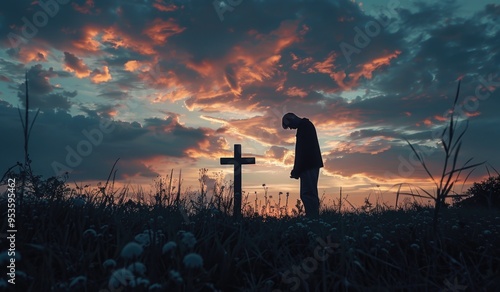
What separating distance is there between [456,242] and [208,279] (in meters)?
3.45

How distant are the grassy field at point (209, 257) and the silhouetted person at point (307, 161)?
6.87 meters

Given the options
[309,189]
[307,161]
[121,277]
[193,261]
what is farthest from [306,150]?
[121,277]

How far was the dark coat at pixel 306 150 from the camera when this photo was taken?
12.9 metres

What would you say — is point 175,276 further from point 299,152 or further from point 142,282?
point 299,152

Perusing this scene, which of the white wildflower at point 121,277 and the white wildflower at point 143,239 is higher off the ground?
the white wildflower at point 143,239

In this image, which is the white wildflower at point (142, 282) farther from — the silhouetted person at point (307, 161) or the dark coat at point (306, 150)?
the dark coat at point (306, 150)

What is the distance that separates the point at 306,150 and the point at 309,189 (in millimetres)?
1237

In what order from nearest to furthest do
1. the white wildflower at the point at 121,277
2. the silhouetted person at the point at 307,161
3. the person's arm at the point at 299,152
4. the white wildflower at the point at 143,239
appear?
the white wildflower at the point at 121,277 → the white wildflower at the point at 143,239 → the silhouetted person at the point at 307,161 → the person's arm at the point at 299,152

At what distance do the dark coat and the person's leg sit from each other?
0.20m

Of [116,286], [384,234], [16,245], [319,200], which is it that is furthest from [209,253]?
[319,200]

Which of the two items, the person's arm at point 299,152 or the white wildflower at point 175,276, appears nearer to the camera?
the white wildflower at point 175,276

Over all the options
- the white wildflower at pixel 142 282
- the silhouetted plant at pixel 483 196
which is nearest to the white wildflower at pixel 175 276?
the white wildflower at pixel 142 282

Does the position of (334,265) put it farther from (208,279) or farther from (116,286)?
(116,286)

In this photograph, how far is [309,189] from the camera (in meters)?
12.9
